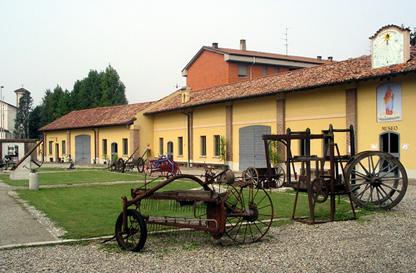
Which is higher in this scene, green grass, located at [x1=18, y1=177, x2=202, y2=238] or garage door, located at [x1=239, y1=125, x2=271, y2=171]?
garage door, located at [x1=239, y1=125, x2=271, y2=171]

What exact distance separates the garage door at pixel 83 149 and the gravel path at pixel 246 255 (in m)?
34.0

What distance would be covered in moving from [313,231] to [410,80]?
11.7 m

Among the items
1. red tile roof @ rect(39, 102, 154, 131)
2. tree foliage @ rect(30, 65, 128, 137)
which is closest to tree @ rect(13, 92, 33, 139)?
tree foliage @ rect(30, 65, 128, 137)

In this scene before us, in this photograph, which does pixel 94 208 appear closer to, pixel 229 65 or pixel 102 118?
pixel 229 65

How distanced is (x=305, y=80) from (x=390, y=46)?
4.41m

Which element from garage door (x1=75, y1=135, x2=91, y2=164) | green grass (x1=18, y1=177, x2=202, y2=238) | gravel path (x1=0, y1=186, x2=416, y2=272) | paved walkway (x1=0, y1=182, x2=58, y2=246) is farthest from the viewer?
garage door (x1=75, y1=135, x2=91, y2=164)

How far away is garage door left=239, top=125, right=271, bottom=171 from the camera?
23.5m

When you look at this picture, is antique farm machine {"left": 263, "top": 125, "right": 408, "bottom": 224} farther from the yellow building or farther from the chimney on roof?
the chimney on roof

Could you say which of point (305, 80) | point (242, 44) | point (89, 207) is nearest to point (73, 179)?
point (89, 207)

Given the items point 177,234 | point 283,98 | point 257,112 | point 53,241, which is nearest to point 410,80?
point 283,98

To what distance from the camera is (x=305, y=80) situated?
21031 mm

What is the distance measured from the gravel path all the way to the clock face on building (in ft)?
39.1

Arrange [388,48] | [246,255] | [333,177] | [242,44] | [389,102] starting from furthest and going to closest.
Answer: [242,44], [388,48], [389,102], [333,177], [246,255]

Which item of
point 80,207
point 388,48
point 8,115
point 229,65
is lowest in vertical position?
point 80,207
